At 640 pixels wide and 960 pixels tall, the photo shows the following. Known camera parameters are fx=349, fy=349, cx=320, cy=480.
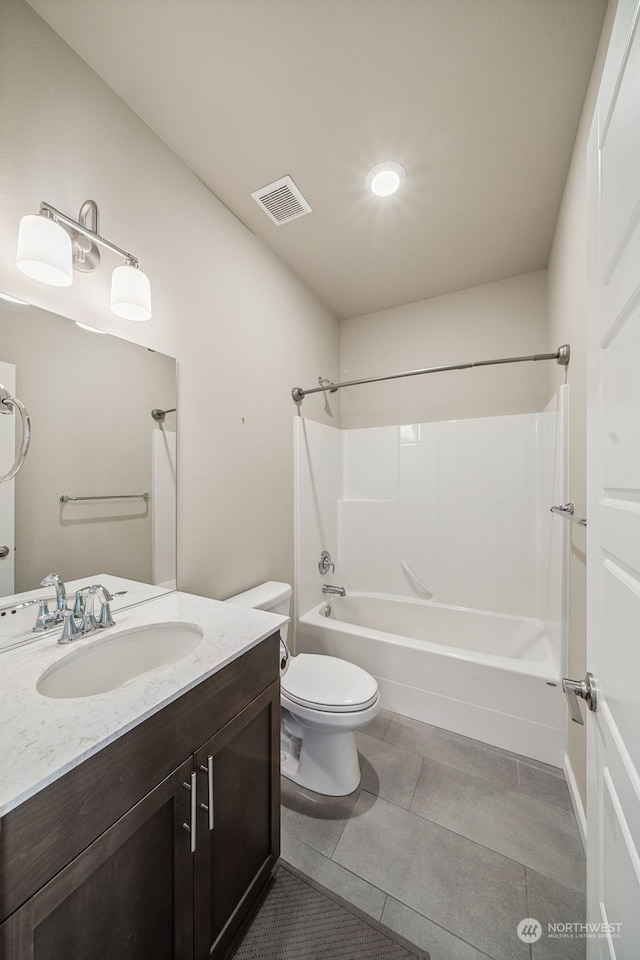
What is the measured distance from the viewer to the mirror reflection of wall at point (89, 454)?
1042 mm

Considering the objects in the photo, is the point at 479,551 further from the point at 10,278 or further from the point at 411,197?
the point at 10,278

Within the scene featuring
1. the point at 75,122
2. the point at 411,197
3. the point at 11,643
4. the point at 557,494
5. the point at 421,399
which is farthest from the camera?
the point at 421,399

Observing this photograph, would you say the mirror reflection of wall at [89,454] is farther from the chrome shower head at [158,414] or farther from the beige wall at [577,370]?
the beige wall at [577,370]

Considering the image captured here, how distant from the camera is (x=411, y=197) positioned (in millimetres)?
1731

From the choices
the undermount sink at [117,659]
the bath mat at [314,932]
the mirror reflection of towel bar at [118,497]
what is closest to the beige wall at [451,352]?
the mirror reflection of towel bar at [118,497]

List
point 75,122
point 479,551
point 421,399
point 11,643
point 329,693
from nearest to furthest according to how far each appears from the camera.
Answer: point 11,643, point 75,122, point 329,693, point 479,551, point 421,399

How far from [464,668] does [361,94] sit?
2.55 metres

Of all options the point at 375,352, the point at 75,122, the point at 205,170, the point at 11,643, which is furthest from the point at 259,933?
the point at 375,352

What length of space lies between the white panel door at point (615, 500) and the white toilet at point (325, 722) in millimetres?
864

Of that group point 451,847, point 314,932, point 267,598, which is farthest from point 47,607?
point 451,847

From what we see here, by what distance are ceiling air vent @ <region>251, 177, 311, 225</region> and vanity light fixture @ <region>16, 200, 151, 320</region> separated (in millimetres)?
820

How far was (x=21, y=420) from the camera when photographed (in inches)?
40.1

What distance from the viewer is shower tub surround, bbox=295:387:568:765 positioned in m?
1.78

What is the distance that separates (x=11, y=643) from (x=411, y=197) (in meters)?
2.39
